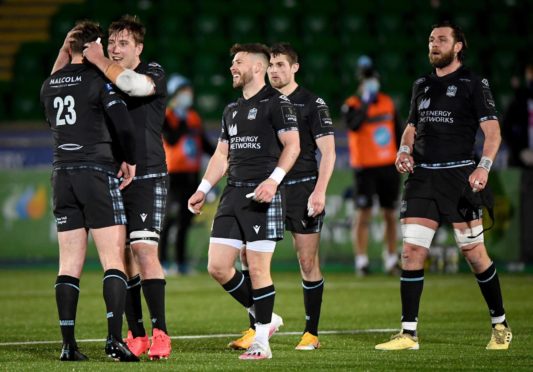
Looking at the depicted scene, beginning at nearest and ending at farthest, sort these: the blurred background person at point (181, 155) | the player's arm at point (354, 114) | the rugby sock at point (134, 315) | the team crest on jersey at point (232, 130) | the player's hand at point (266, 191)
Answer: the player's hand at point (266, 191), the team crest on jersey at point (232, 130), the rugby sock at point (134, 315), the player's arm at point (354, 114), the blurred background person at point (181, 155)

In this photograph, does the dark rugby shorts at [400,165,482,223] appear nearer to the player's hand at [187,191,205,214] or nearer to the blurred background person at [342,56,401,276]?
the player's hand at [187,191,205,214]

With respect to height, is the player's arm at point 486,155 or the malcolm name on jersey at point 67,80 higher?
the malcolm name on jersey at point 67,80

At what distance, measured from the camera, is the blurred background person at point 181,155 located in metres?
16.4

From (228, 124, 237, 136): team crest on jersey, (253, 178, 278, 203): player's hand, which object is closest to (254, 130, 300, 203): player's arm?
(253, 178, 278, 203): player's hand

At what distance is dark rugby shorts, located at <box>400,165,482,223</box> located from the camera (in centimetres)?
864

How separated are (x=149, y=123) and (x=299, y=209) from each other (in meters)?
1.36

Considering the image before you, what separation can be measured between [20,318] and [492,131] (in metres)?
5.00

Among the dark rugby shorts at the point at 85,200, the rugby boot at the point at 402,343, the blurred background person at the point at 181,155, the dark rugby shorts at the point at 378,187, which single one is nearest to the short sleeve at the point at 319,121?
the rugby boot at the point at 402,343

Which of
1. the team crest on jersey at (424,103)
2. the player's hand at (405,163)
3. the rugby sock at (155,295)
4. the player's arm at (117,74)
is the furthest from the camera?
the team crest on jersey at (424,103)

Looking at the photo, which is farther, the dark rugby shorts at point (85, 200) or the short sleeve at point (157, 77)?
the short sleeve at point (157, 77)

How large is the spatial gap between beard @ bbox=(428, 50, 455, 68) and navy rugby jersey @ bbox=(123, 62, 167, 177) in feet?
6.56

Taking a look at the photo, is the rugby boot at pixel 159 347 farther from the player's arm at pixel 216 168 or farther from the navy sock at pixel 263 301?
the player's arm at pixel 216 168

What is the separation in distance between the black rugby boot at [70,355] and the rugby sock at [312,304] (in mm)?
1827

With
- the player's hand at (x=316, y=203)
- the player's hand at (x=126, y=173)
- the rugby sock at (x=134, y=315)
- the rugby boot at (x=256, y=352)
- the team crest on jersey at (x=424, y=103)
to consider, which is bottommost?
the rugby boot at (x=256, y=352)
